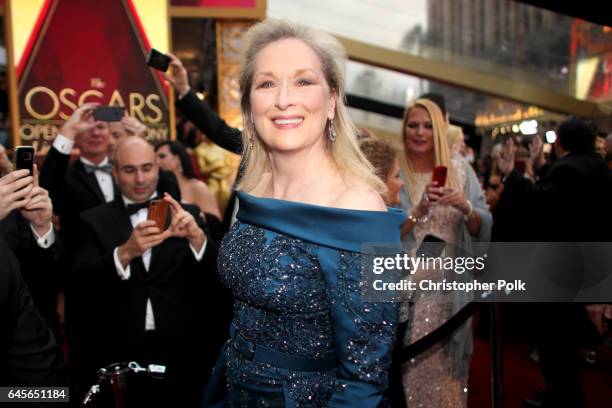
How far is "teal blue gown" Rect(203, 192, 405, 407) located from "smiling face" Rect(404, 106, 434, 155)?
1556 mm

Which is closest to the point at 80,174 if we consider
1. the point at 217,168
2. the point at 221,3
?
the point at 217,168

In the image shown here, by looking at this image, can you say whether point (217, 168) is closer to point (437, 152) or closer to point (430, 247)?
point (437, 152)

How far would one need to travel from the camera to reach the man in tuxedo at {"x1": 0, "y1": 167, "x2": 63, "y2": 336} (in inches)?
84.1

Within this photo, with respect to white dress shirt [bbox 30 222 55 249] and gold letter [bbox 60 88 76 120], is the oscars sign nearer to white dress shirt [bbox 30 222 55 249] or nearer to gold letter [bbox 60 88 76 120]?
gold letter [bbox 60 88 76 120]

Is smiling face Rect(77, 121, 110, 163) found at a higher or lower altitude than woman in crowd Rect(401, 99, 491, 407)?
higher

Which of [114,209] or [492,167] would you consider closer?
[114,209]

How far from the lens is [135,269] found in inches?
96.1

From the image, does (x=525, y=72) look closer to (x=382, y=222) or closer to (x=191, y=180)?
(x=191, y=180)

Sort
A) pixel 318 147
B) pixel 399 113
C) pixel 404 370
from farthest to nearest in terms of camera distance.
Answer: pixel 399 113 < pixel 404 370 < pixel 318 147

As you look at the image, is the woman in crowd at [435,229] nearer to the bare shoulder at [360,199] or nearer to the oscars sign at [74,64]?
the bare shoulder at [360,199]

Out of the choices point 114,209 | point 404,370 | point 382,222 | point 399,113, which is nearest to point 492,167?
point 404,370

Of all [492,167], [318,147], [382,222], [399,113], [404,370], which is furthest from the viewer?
[399,113]

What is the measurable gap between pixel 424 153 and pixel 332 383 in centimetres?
176

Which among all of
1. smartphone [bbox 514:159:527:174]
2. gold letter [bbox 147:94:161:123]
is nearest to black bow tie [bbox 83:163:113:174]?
gold letter [bbox 147:94:161:123]
